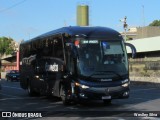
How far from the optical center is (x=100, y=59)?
1847cm

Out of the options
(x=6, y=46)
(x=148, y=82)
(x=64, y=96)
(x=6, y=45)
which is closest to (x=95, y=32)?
(x=64, y=96)

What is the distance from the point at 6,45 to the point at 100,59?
126 metres

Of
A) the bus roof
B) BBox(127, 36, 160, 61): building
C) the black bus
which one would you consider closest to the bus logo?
the black bus

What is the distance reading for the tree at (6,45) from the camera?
13688 centimetres

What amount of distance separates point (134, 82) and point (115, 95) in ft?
86.6

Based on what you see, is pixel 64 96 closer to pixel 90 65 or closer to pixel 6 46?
pixel 90 65

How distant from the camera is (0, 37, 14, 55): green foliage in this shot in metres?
137

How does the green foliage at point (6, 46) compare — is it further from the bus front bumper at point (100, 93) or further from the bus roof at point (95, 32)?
the bus front bumper at point (100, 93)

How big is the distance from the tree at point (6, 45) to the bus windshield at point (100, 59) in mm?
118967

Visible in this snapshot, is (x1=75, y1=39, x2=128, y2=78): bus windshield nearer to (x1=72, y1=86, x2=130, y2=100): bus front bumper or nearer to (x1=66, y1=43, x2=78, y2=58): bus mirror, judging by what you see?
(x1=66, y1=43, x2=78, y2=58): bus mirror

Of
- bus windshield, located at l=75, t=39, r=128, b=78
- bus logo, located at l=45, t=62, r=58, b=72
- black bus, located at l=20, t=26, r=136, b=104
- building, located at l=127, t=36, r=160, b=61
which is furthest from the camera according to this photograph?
building, located at l=127, t=36, r=160, b=61

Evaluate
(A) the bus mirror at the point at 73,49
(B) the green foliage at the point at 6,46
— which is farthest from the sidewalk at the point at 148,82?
(B) the green foliage at the point at 6,46

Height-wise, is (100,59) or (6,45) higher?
(6,45)

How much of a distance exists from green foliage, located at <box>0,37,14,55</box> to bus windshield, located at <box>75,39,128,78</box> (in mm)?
118967
